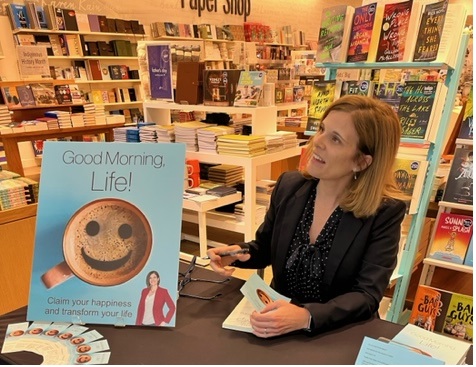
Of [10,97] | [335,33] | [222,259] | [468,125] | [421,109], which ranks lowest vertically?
[222,259]

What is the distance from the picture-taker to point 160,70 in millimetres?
4035

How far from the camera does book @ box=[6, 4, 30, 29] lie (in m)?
5.55

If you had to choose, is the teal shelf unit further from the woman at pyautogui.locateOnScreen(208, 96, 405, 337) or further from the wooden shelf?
the wooden shelf

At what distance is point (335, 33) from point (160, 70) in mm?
2136

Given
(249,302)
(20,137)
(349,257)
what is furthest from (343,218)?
(20,137)

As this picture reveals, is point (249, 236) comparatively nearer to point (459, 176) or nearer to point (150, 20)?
point (459, 176)

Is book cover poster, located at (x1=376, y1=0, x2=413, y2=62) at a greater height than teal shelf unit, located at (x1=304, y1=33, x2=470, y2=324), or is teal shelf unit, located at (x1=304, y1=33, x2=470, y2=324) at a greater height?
book cover poster, located at (x1=376, y1=0, x2=413, y2=62)

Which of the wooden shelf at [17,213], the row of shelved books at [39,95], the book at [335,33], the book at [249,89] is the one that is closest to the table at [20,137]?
the row of shelved books at [39,95]

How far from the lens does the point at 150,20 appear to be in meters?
7.25

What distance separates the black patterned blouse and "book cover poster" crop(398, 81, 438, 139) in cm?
94

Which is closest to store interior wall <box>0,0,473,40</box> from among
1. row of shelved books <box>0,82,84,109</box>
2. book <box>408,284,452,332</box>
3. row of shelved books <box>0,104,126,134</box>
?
row of shelved books <box>0,82,84,109</box>

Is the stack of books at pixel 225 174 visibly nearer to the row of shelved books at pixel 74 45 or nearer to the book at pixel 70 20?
the row of shelved books at pixel 74 45

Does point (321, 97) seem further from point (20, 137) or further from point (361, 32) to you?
point (20, 137)

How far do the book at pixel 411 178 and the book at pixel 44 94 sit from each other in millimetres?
3755
